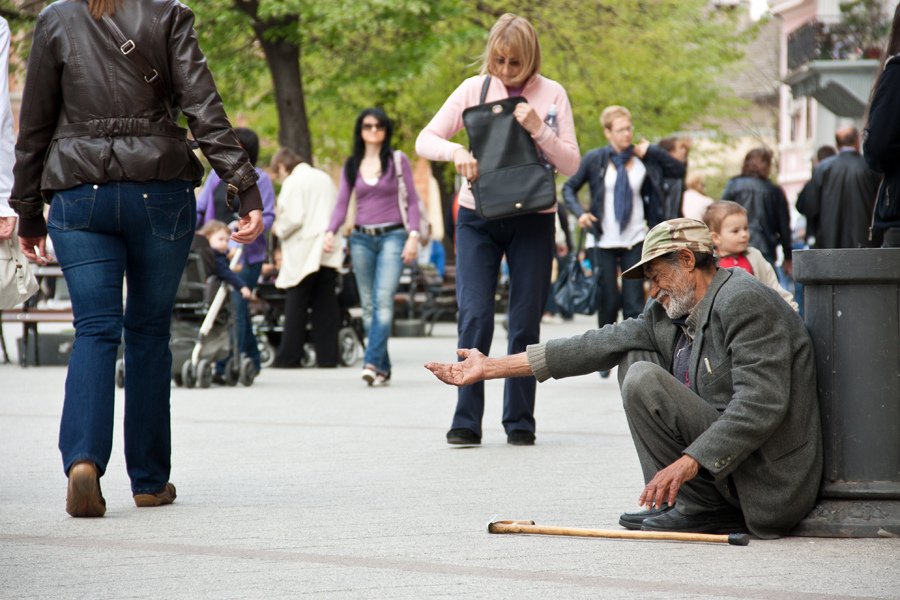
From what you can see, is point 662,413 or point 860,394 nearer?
point 662,413

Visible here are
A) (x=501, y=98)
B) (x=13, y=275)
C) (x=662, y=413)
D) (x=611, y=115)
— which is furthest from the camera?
(x=611, y=115)

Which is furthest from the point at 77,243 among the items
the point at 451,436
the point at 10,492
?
the point at 451,436

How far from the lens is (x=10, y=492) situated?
538cm

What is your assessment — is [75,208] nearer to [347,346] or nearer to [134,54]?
[134,54]

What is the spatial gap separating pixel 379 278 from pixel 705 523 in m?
6.61

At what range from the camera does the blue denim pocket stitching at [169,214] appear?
15.8 ft

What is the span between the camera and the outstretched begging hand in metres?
4.44

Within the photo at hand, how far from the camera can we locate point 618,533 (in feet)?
14.2

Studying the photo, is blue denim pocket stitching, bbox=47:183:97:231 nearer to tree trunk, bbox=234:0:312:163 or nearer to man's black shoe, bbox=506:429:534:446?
man's black shoe, bbox=506:429:534:446

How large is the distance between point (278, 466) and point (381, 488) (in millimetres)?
895

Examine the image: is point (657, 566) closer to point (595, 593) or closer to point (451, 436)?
point (595, 593)

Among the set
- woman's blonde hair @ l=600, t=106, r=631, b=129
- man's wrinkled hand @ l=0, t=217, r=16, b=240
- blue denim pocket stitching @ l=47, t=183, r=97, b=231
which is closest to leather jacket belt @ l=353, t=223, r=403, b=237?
woman's blonde hair @ l=600, t=106, r=631, b=129

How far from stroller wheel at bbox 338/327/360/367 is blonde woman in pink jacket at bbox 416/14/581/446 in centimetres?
629

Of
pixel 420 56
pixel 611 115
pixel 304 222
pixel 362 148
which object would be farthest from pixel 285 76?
pixel 611 115
